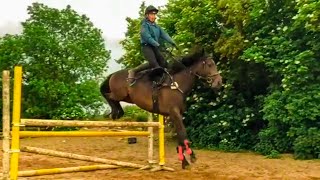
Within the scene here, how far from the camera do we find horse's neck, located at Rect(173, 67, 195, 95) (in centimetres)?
955

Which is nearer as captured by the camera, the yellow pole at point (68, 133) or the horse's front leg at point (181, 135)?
the yellow pole at point (68, 133)

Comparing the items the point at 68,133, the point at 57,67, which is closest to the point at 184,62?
the point at 68,133

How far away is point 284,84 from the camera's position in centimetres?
1487

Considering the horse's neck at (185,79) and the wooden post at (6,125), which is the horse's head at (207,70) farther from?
the wooden post at (6,125)

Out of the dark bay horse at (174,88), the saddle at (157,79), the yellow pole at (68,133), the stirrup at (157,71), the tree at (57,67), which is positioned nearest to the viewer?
the yellow pole at (68,133)

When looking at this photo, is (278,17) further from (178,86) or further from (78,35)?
(78,35)

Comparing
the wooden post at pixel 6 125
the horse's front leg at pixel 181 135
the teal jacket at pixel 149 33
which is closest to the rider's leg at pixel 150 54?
the teal jacket at pixel 149 33

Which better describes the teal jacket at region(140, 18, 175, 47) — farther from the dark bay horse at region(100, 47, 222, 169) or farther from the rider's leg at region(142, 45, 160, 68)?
the dark bay horse at region(100, 47, 222, 169)

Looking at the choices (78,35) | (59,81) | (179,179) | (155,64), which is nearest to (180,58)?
(155,64)

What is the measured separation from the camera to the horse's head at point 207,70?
9250 millimetres

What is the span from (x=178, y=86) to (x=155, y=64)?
1.99 ft

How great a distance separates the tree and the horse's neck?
21742 millimetres

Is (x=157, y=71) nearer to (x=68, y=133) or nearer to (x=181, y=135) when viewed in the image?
(x=181, y=135)

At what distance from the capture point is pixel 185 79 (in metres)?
9.58
